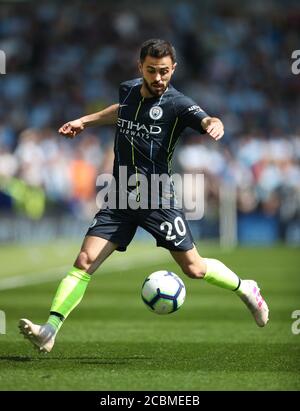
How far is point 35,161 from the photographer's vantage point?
24375 mm

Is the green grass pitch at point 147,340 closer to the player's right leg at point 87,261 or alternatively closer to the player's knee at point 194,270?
the player's right leg at point 87,261

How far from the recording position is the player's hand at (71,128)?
8376mm

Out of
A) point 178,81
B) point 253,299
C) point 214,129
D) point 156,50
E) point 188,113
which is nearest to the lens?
point 214,129

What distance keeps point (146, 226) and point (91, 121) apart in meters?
1.00

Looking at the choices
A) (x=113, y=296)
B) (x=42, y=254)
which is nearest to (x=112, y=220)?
(x=113, y=296)

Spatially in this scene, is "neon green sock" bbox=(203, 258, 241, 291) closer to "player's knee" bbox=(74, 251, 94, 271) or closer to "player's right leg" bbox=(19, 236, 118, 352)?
"player's right leg" bbox=(19, 236, 118, 352)

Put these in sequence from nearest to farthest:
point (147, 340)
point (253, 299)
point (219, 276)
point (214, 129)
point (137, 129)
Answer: point (214, 129)
point (137, 129)
point (219, 276)
point (253, 299)
point (147, 340)

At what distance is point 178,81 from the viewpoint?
28.0m

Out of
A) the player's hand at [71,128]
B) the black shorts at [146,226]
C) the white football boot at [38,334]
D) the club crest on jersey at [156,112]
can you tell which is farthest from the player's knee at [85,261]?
the club crest on jersey at [156,112]

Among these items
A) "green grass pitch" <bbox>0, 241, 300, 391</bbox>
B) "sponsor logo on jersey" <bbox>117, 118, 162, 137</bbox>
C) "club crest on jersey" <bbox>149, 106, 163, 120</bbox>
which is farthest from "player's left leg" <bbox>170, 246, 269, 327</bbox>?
"club crest on jersey" <bbox>149, 106, 163, 120</bbox>

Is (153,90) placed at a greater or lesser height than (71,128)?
greater

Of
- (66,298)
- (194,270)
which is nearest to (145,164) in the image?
(194,270)

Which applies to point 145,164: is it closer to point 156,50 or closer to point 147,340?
point 156,50
